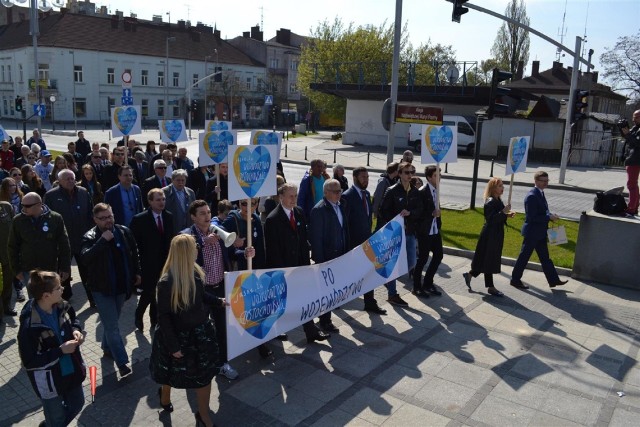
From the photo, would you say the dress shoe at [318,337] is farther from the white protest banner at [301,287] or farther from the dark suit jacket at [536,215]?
the dark suit jacket at [536,215]

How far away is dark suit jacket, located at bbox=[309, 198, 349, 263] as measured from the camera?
7298mm

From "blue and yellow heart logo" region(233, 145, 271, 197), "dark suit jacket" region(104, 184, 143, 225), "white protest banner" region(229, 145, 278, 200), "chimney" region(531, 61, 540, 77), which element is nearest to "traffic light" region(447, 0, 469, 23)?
"white protest banner" region(229, 145, 278, 200)

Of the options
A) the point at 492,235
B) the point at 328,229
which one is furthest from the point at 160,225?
the point at 492,235

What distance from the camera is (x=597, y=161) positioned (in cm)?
3253

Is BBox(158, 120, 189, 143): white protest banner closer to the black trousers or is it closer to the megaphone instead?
the black trousers

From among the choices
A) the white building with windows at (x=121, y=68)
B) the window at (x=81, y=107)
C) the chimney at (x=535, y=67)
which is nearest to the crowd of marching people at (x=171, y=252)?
the white building with windows at (x=121, y=68)

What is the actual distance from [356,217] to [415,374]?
259 centimetres

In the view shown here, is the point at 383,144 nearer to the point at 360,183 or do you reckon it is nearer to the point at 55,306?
the point at 360,183

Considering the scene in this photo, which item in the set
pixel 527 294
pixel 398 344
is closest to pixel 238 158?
pixel 398 344

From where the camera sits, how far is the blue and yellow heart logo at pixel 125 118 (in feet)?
44.1

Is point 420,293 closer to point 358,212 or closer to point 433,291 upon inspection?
point 433,291

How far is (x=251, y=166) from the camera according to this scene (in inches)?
260

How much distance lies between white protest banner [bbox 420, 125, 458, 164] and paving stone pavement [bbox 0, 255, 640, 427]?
9.97ft

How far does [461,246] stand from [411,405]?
6676 mm
